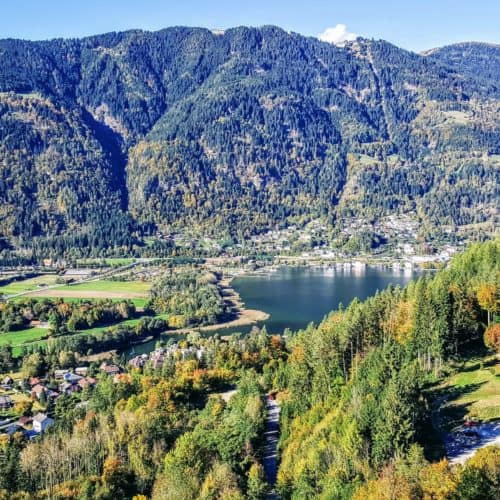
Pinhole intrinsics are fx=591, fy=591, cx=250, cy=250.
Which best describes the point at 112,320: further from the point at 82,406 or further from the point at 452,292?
the point at 452,292

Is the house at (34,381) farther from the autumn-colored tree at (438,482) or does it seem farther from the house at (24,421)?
the autumn-colored tree at (438,482)

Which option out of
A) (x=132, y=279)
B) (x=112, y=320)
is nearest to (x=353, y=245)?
(x=132, y=279)

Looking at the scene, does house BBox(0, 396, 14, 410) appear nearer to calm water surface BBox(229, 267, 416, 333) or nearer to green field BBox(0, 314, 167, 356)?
green field BBox(0, 314, 167, 356)

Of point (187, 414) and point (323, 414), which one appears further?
point (187, 414)

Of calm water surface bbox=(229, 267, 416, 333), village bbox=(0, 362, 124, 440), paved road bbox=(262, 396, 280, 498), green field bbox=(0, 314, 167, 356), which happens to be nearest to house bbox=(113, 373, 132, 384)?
village bbox=(0, 362, 124, 440)

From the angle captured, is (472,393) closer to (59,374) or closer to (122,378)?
(122,378)

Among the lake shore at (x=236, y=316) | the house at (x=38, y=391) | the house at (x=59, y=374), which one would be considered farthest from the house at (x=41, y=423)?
the lake shore at (x=236, y=316)
